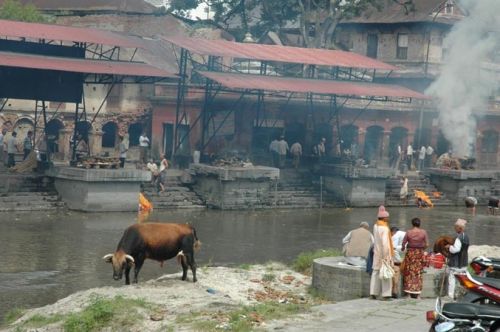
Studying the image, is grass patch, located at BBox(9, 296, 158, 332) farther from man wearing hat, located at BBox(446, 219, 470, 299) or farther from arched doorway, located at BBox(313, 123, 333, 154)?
arched doorway, located at BBox(313, 123, 333, 154)

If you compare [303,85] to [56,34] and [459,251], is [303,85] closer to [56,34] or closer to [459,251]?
[56,34]

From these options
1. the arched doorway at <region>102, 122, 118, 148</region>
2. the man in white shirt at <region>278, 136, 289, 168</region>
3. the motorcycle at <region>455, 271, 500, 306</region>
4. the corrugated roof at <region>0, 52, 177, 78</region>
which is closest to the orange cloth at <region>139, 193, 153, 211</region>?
the corrugated roof at <region>0, 52, 177, 78</region>

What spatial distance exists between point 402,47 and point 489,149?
7505mm

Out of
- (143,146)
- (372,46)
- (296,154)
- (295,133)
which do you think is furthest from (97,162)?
(372,46)

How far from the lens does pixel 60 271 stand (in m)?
22.8

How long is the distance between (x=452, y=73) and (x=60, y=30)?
961 inches

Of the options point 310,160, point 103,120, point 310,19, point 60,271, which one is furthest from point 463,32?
point 60,271

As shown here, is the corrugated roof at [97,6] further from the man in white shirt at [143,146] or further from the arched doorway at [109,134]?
the man in white shirt at [143,146]

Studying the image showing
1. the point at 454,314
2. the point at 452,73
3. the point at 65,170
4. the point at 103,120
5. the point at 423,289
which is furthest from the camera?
the point at 452,73

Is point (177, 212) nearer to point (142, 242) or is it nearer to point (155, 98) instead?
point (155, 98)

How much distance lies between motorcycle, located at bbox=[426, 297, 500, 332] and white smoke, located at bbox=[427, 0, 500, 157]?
40230 millimetres

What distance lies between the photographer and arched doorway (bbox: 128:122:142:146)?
50856 mm

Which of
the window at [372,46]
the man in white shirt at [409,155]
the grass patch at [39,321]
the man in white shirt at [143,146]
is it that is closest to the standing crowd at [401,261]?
the grass patch at [39,321]

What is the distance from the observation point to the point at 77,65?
117 feet
